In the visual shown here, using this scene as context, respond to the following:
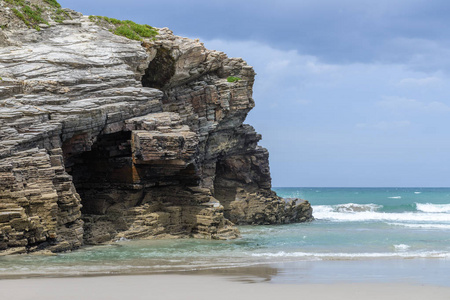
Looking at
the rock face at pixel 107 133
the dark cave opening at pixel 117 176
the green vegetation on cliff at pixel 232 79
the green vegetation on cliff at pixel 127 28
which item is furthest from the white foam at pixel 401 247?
the green vegetation on cliff at pixel 127 28

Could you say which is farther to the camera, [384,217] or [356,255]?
[384,217]

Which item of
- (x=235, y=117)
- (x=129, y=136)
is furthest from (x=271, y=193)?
(x=129, y=136)

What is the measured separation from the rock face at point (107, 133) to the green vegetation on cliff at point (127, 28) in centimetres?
80

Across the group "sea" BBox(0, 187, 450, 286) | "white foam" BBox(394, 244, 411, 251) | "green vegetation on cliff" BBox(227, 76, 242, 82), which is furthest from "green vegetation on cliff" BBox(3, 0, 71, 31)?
"white foam" BBox(394, 244, 411, 251)

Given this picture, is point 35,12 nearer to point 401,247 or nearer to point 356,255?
point 356,255

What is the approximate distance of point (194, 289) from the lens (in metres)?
15.1

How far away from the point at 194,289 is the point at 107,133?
54.2ft

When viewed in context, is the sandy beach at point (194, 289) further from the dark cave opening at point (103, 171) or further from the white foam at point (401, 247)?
the dark cave opening at point (103, 171)

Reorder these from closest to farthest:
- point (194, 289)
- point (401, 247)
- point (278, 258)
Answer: point (194, 289) < point (278, 258) < point (401, 247)

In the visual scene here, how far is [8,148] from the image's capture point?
2358 centimetres

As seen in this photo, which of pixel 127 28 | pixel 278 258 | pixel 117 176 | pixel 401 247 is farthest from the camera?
pixel 127 28

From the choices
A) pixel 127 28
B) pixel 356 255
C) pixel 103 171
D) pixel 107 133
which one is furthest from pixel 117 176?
pixel 356 255

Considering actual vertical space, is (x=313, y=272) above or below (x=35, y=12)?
below

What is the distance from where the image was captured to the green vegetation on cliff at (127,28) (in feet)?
117
